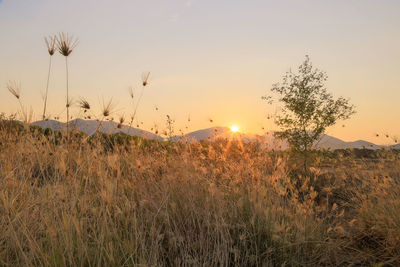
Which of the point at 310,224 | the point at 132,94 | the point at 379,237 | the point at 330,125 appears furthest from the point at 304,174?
Answer: the point at 132,94

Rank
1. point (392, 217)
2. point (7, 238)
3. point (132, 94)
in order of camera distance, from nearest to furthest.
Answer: point (7, 238)
point (392, 217)
point (132, 94)

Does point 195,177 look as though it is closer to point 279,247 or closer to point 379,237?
point 279,247

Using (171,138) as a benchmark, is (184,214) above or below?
below

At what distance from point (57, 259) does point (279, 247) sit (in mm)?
1720

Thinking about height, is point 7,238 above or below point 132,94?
below

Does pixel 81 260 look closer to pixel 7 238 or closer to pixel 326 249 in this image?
pixel 7 238

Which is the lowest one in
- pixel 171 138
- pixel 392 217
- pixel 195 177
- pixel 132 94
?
pixel 392 217

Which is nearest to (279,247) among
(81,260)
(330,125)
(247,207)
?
(247,207)

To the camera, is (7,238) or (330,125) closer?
(7,238)

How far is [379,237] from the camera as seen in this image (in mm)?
3617

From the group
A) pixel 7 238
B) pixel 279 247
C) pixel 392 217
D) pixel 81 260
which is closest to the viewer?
pixel 81 260

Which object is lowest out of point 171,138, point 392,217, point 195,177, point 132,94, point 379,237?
point 379,237

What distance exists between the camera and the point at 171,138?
250 inches

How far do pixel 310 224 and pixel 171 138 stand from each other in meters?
3.61
